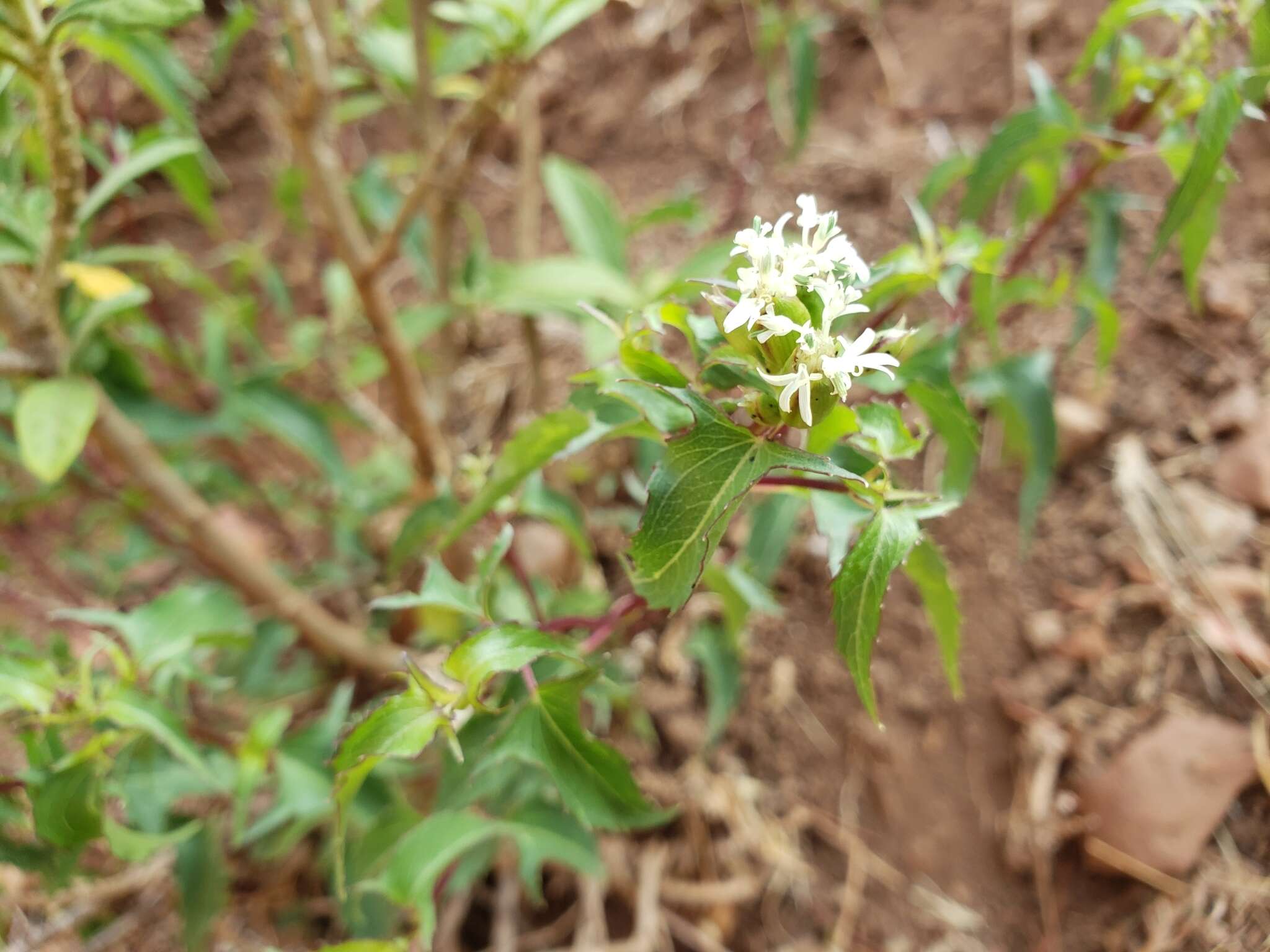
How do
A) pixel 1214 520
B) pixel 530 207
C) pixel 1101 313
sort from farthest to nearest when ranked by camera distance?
pixel 530 207 → pixel 1214 520 → pixel 1101 313

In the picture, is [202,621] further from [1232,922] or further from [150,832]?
[1232,922]

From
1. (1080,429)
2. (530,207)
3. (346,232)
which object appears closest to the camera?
(346,232)

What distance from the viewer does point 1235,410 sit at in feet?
3.76

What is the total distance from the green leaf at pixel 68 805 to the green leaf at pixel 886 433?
649 millimetres


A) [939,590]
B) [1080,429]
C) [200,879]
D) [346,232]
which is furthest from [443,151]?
[1080,429]

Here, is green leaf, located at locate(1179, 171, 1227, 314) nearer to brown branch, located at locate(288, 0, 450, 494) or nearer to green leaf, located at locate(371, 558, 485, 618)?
green leaf, located at locate(371, 558, 485, 618)

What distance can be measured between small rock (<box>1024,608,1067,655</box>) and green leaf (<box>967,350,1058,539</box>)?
0.20 metres

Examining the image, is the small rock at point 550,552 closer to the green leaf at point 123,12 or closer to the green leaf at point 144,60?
the green leaf at point 144,60

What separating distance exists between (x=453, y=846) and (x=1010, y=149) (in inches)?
30.8

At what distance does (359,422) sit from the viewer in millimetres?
1294

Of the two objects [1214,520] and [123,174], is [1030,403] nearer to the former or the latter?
[1214,520]

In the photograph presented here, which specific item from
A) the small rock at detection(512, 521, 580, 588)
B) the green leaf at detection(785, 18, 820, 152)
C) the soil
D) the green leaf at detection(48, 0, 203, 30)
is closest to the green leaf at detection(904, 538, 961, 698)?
the soil

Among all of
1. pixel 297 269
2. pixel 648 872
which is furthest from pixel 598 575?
pixel 297 269

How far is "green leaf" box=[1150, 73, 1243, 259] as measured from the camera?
0.63m
